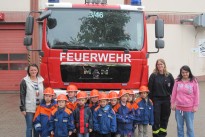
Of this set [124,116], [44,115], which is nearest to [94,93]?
[124,116]

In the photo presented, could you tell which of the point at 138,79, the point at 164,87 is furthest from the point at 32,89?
the point at 164,87

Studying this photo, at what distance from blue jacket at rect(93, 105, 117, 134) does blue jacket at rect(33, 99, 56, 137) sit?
0.81m

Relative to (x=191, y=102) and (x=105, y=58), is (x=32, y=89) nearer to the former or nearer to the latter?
(x=105, y=58)

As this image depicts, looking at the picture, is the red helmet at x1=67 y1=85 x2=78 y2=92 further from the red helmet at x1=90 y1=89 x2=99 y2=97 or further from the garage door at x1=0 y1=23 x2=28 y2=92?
the garage door at x1=0 y1=23 x2=28 y2=92

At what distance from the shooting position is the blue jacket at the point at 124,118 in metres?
7.02

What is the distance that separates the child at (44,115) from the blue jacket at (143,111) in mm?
1620

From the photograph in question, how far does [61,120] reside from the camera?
6.59 m

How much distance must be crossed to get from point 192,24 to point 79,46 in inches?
456

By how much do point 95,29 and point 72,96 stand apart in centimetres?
159

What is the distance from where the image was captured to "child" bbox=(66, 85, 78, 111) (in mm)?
6974

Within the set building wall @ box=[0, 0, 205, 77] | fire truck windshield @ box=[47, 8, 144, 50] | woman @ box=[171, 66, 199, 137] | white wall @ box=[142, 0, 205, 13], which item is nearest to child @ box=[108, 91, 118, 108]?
fire truck windshield @ box=[47, 8, 144, 50]

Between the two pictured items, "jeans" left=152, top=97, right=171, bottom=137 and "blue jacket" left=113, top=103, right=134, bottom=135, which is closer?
"blue jacket" left=113, top=103, right=134, bottom=135

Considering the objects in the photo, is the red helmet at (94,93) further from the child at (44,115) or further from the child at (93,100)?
the child at (44,115)

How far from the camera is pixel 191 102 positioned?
739 cm
